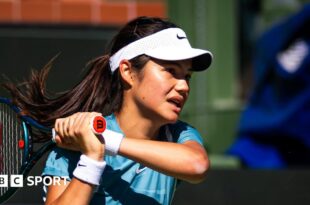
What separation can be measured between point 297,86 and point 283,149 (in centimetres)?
45

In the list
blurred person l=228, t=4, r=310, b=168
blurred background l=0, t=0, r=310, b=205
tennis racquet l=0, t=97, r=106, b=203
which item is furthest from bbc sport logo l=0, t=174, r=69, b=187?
blurred person l=228, t=4, r=310, b=168

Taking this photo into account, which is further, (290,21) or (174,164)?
(290,21)

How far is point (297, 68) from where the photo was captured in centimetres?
632

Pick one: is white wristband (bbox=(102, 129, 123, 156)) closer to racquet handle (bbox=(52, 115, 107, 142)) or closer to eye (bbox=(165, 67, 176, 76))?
racquet handle (bbox=(52, 115, 107, 142))

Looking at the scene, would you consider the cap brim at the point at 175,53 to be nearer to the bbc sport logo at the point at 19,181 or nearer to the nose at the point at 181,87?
the nose at the point at 181,87

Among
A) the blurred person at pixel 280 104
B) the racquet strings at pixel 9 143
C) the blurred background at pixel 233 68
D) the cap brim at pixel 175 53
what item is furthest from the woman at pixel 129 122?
the blurred person at pixel 280 104

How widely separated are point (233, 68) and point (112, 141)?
13.5ft

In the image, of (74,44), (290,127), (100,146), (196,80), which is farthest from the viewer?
(196,80)

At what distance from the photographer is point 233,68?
22.3ft

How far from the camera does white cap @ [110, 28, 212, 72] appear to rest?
2.92 m

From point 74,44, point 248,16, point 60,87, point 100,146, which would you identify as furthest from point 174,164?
point 248,16

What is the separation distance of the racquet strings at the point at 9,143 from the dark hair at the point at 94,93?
11 cm

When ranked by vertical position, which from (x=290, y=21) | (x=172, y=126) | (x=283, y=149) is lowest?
(x=283, y=149)

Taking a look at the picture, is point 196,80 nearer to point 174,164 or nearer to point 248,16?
point 248,16
